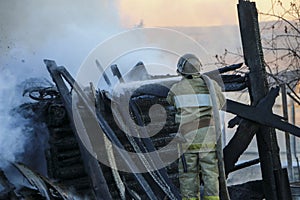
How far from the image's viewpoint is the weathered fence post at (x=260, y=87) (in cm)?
462

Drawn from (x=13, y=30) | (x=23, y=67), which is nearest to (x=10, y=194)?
(x=23, y=67)

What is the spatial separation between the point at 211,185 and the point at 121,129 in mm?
1468

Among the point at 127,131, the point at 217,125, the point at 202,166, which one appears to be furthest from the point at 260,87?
the point at 127,131

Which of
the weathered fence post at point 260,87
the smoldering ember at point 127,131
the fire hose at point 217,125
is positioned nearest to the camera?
the fire hose at point 217,125

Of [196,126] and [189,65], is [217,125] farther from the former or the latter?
[189,65]

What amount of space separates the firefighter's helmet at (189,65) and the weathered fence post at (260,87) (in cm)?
91

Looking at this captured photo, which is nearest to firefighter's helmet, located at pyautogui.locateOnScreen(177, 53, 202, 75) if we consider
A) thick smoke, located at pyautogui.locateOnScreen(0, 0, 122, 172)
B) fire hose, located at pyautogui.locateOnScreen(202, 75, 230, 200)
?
fire hose, located at pyautogui.locateOnScreen(202, 75, 230, 200)

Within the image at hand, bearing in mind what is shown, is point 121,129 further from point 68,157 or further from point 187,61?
point 187,61

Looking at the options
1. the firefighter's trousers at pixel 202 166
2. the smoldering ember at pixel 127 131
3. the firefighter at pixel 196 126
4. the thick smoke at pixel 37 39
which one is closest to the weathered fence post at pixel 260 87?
the smoldering ember at pixel 127 131

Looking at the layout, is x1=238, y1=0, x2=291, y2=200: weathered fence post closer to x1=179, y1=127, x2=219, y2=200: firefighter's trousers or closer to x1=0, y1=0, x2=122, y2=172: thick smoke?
x1=179, y1=127, x2=219, y2=200: firefighter's trousers

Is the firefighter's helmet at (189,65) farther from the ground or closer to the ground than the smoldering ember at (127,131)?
farther from the ground

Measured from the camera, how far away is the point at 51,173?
4.74 m

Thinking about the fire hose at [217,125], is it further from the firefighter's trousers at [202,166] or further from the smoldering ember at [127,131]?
the smoldering ember at [127,131]

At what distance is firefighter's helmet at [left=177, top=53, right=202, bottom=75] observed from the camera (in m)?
4.00
